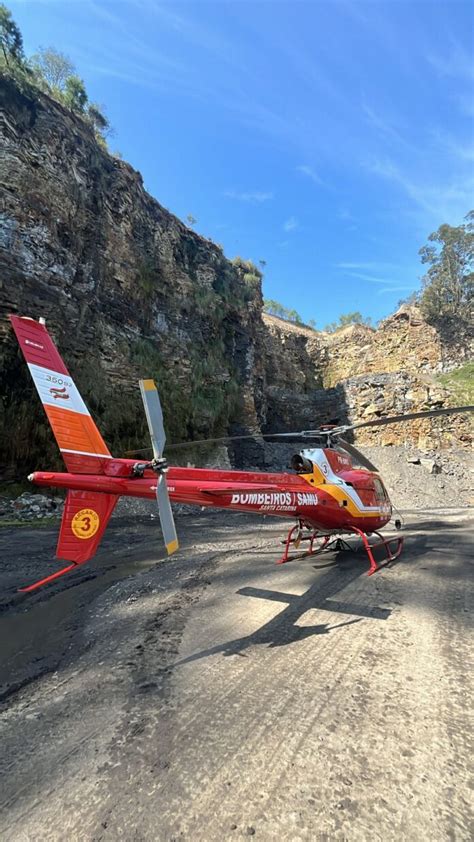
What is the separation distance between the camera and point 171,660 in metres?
3.58

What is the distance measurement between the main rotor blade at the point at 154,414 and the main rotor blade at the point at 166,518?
358 mm

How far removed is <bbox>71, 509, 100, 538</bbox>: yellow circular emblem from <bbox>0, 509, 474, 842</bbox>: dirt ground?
1151mm

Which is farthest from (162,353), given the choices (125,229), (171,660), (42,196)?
(171,660)

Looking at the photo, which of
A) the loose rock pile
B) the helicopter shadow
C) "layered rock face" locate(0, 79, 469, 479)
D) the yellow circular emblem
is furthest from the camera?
"layered rock face" locate(0, 79, 469, 479)

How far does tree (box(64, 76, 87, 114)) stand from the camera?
2200 cm

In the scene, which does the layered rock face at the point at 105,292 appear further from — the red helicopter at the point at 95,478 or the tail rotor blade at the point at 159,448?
the tail rotor blade at the point at 159,448

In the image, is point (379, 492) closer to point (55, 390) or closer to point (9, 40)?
point (55, 390)

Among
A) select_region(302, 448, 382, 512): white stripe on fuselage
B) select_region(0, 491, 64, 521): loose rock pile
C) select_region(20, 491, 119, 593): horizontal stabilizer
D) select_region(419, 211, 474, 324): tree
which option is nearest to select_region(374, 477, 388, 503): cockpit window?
select_region(302, 448, 382, 512): white stripe on fuselage

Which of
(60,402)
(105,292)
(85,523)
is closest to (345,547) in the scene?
(85,523)

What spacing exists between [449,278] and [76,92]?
34.1 m

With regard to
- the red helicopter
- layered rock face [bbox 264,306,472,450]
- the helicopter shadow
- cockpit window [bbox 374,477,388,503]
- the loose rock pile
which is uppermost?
layered rock face [bbox 264,306,472,450]

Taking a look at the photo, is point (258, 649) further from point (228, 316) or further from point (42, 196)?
point (228, 316)

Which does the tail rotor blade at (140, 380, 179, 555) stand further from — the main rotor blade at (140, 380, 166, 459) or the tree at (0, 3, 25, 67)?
the tree at (0, 3, 25, 67)

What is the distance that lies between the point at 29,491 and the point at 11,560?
798 cm
